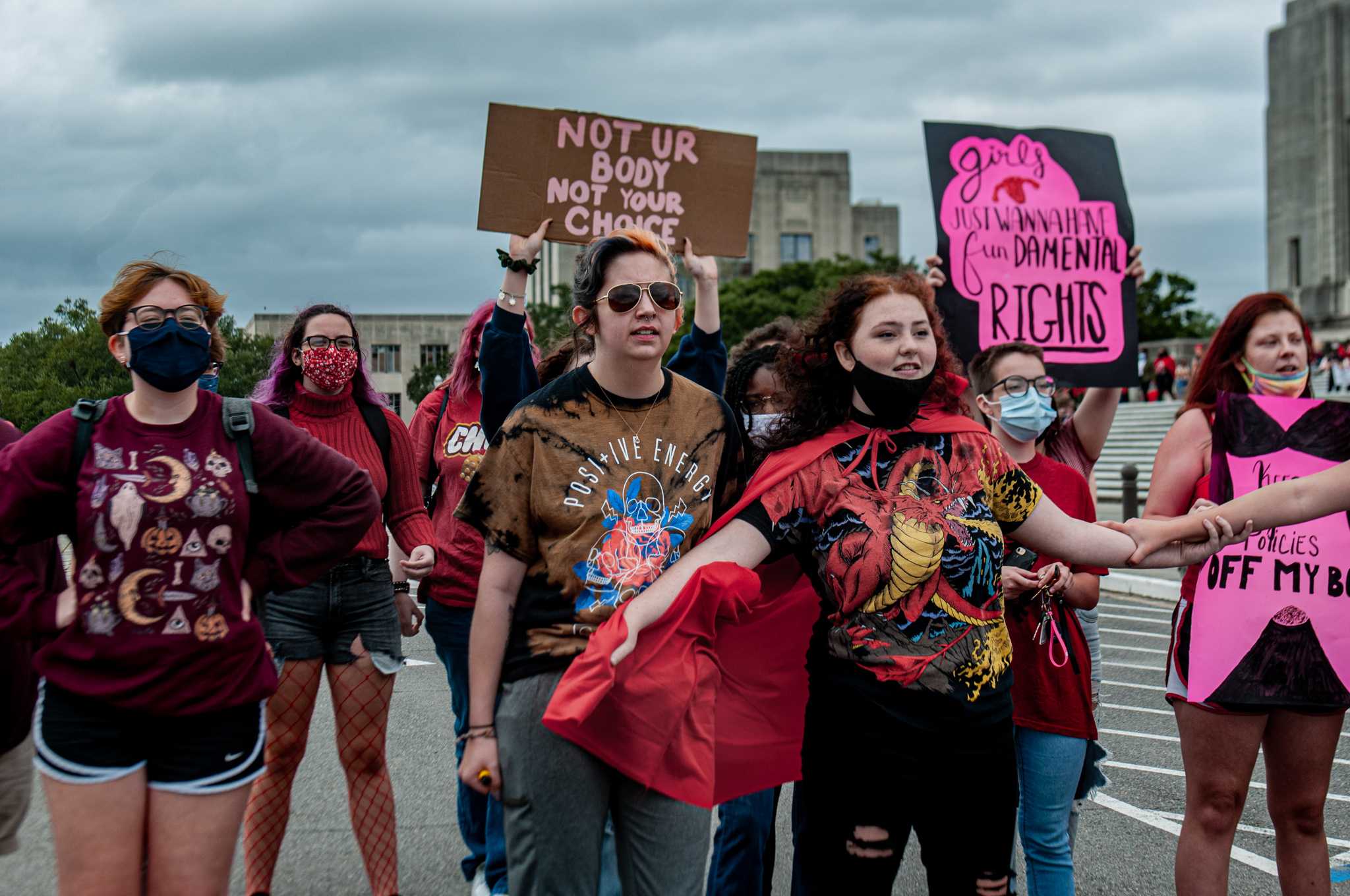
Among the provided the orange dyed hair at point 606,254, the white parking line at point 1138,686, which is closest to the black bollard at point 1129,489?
the white parking line at point 1138,686

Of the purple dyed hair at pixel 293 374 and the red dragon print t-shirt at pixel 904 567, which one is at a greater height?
the purple dyed hair at pixel 293 374

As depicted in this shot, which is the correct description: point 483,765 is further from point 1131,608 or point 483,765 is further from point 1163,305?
point 1163,305

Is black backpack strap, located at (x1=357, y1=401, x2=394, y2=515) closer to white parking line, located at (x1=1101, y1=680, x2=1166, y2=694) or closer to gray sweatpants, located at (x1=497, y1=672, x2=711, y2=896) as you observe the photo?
gray sweatpants, located at (x1=497, y1=672, x2=711, y2=896)

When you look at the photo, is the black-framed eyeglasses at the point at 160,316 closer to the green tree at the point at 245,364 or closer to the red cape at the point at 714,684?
the red cape at the point at 714,684

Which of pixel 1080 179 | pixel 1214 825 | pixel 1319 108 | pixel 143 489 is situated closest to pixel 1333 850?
pixel 1214 825

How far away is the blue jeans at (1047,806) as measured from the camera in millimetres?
3990

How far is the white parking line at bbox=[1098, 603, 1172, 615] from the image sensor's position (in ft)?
42.3

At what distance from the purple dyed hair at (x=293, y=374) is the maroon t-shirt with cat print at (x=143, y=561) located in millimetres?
1384

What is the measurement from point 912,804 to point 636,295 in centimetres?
145

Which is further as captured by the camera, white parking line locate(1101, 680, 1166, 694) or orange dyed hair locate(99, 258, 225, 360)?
white parking line locate(1101, 680, 1166, 694)

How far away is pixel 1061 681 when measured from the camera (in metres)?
4.03

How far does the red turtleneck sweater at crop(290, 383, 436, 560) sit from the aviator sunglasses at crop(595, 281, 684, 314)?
1604mm

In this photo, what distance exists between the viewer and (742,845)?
159 inches

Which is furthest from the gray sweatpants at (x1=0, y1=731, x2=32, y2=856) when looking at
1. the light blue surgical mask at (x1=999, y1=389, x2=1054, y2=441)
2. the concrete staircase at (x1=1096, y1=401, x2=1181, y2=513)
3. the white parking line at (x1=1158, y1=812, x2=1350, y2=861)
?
the concrete staircase at (x1=1096, y1=401, x2=1181, y2=513)
